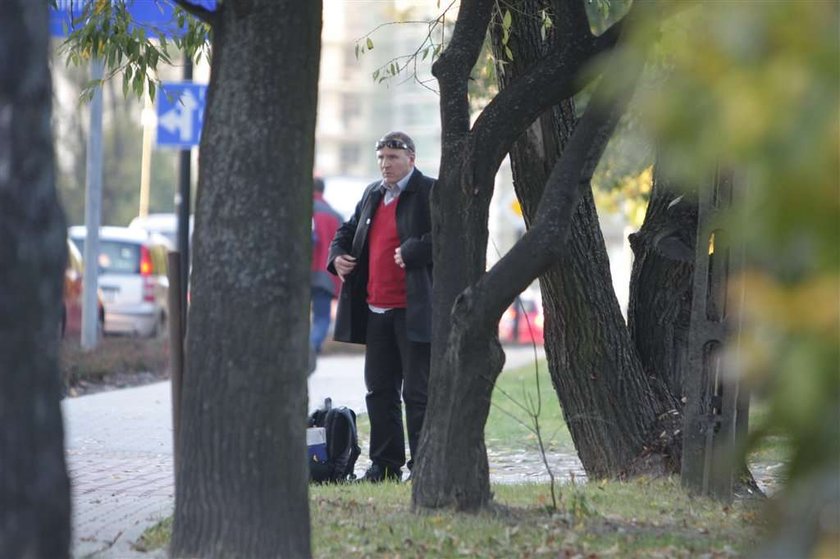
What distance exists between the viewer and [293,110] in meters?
5.07

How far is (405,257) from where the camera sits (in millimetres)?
8578

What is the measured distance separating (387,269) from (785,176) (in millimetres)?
6982

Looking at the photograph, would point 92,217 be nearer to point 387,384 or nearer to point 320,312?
point 320,312

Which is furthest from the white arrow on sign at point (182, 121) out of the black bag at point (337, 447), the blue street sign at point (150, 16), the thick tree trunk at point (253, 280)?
the thick tree trunk at point (253, 280)

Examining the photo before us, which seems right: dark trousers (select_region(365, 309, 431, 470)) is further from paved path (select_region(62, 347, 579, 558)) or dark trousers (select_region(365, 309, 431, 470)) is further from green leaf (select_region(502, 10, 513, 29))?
green leaf (select_region(502, 10, 513, 29))

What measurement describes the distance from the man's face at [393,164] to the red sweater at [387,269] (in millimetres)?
142

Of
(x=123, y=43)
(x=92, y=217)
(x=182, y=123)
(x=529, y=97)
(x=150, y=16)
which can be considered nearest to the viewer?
(x=529, y=97)

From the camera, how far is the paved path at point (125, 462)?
6.55 m

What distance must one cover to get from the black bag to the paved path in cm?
87

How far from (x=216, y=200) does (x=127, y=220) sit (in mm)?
64488

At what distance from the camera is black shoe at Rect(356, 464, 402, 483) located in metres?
8.85

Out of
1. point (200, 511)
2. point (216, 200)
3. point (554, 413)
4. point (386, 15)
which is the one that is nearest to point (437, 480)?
point (200, 511)

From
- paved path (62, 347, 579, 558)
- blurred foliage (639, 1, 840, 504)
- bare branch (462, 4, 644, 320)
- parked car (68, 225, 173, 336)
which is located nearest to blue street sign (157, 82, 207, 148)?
paved path (62, 347, 579, 558)

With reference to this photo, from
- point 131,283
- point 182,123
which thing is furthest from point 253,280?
point 131,283
